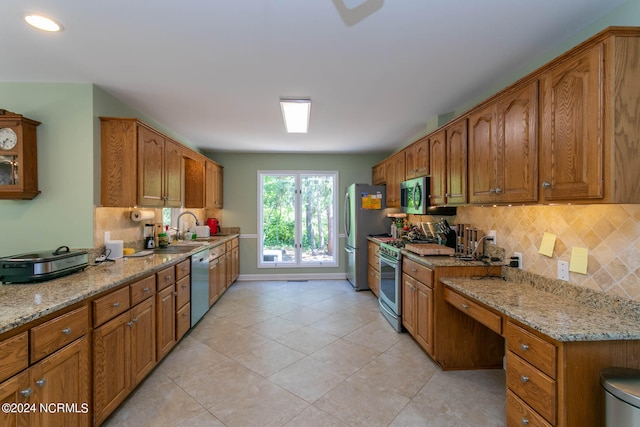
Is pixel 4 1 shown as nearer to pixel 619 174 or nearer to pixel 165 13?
pixel 165 13

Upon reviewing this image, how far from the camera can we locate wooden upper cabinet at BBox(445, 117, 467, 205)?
254 centimetres

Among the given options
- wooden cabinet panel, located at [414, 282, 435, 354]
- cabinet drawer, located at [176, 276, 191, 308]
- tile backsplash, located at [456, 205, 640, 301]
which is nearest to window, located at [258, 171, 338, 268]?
cabinet drawer, located at [176, 276, 191, 308]

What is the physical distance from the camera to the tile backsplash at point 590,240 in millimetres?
1529

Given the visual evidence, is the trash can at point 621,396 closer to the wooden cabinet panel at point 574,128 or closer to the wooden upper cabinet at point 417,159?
the wooden cabinet panel at point 574,128

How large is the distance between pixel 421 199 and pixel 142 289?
284 cm

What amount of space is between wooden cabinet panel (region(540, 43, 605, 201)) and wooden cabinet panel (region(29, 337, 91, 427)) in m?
2.77

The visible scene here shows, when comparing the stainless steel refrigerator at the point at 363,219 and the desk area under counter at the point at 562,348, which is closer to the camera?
the desk area under counter at the point at 562,348

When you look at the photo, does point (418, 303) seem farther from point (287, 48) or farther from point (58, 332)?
point (58, 332)

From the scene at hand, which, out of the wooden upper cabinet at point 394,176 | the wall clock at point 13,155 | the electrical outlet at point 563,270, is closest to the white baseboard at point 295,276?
the wooden upper cabinet at point 394,176

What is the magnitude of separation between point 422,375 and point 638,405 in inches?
58.6

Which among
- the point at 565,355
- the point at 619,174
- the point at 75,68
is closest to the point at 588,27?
the point at 619,174

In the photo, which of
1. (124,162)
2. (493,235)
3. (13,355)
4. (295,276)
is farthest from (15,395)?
(295,276)

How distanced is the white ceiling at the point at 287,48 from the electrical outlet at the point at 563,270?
1.47 m

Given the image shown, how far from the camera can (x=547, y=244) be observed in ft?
6.66
